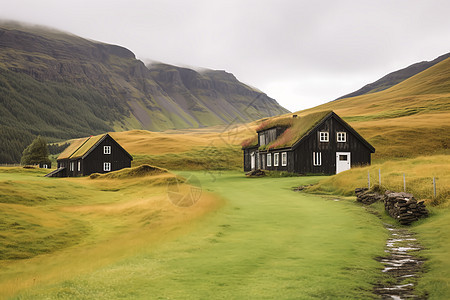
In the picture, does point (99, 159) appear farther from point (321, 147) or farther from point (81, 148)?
point (321, 147)

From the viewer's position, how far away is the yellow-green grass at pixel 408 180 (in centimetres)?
2461

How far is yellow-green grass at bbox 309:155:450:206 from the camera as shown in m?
24.6

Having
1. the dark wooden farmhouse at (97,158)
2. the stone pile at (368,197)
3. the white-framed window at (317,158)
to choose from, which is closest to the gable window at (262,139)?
the white-framed window at (317,158)

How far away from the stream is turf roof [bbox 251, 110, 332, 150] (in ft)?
129

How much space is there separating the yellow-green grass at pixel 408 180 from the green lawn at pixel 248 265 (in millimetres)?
6556

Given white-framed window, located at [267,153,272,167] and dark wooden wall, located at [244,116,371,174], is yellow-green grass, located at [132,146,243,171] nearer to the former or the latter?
white-framed window, located at [267,153,272,167]

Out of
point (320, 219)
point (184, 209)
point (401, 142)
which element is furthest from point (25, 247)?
point (401, 142)

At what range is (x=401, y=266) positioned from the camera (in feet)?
39.7

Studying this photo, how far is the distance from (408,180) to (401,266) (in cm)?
1795

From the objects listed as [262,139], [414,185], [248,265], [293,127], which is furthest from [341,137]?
[248,265]

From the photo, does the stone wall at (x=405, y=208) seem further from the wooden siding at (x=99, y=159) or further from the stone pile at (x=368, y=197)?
the wooden siding at (x=99, y=159)

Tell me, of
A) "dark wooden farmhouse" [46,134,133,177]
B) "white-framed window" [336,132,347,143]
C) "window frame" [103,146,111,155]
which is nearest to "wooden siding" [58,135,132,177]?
"dark wooden farmhouse" [46,134,133,177]

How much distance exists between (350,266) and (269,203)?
51.8ft

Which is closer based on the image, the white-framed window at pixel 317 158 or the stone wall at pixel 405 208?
the stone wall at pixel 405 208
